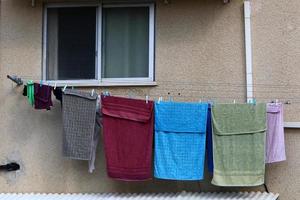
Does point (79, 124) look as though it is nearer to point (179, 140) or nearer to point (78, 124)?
point (78, 124)

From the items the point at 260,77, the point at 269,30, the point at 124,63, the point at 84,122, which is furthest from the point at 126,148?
the point at 269,30

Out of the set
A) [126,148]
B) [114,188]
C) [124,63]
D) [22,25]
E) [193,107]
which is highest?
[22,25]

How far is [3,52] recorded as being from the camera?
1041 centimetres

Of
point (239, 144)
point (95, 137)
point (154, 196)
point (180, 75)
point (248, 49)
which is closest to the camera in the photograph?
point (239, 144)

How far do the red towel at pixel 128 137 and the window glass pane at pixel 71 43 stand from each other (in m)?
1.20

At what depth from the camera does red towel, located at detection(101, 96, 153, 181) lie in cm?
937

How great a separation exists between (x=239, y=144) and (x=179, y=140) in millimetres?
992

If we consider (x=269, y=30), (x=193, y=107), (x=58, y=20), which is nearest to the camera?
(x=193, y=107)

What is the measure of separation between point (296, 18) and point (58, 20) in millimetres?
4393

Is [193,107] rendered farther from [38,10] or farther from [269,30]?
[38,10]

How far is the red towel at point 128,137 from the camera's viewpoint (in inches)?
369

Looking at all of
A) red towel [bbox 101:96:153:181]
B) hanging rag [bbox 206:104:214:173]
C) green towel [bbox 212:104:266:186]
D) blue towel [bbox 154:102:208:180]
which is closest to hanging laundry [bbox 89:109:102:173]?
red towel [bbox 101:96:153:181]

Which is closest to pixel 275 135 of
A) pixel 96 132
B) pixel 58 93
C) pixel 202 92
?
pixel 202 92

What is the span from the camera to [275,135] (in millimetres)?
9297
